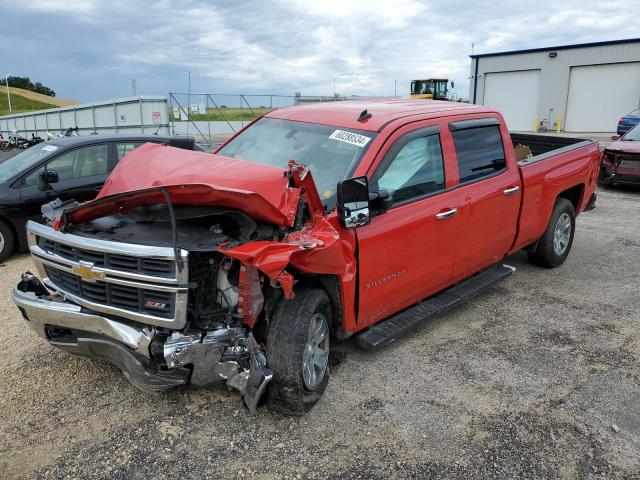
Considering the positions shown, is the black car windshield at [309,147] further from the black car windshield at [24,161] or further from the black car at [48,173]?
the black car windshield at [24,161]

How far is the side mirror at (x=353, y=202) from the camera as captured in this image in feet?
10.9

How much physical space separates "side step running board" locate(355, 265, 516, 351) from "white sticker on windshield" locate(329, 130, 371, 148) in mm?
1379

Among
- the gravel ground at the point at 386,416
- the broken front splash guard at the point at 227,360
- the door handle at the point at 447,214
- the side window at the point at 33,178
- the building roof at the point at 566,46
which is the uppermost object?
the building roof at the point at 566,46

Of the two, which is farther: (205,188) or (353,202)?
(353,202)

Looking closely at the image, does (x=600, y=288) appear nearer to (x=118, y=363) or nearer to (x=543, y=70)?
(x=118, y=363)

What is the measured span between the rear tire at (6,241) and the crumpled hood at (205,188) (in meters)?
3.78

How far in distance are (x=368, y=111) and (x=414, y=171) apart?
2.13 feet

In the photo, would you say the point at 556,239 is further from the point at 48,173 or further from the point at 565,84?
the point at 565,84

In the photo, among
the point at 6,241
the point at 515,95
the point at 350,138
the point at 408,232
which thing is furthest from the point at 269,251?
the point at 515,95

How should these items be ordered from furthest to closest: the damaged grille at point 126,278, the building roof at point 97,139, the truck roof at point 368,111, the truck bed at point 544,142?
the building roof at point 97,139 → the truck bed at point 544,142 → the truck roof at point 368,111 → the damaged grille at point 126,278

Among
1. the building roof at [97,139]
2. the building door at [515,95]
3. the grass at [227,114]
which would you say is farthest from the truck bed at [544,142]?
the building door at [515,95]

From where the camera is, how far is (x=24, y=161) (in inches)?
284

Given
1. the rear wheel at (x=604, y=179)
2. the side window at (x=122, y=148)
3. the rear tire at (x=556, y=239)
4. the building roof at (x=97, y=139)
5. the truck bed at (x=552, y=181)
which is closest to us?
the truck bed at (x=552, y=181)

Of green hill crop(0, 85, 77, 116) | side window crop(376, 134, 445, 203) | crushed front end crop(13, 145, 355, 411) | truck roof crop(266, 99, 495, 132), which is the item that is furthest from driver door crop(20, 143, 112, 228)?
green hill crop(0, 85, 77, 116)
